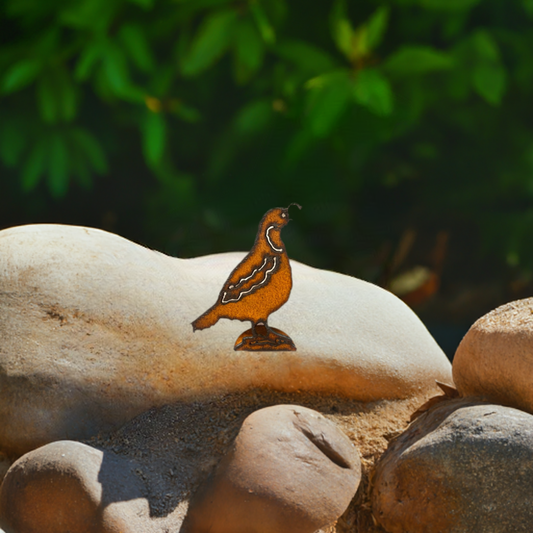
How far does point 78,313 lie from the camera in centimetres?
175

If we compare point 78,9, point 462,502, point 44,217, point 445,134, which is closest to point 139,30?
point 78,9

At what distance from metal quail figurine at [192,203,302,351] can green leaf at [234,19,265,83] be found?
2282mm

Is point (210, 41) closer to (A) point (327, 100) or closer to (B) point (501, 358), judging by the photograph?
Result: (A) point (327, 100)

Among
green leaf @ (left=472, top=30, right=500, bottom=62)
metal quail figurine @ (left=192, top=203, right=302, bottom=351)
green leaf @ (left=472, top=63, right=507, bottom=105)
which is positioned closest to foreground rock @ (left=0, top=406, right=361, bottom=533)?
metal quail figurine @ (left=192, top=203, right=302, bottom=351)

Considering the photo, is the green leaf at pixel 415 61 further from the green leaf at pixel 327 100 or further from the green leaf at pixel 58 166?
the green leaf at pixel 58 166

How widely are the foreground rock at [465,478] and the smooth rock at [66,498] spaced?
0.62 m

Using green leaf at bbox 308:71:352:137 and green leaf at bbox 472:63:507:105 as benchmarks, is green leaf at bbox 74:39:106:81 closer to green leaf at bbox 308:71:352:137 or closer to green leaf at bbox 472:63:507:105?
green leaf at bbox 308:71:352:137

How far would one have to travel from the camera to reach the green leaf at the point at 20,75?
12.1 feet

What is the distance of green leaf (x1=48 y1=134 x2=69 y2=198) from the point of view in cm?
387

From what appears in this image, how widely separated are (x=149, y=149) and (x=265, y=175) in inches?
27.9

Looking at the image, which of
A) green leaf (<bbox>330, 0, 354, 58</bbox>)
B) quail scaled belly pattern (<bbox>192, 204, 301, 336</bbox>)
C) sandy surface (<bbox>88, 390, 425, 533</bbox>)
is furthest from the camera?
green leaf (<bbox>330, 0, 354, 58</bbox>)

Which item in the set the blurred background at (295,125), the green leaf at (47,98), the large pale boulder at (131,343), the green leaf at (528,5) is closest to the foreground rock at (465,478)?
the large pale boulder at (131,343)

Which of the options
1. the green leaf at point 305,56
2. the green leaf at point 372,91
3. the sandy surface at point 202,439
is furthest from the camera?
the green leaf at point 305,56

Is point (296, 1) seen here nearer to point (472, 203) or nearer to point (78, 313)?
point (472, 203)
